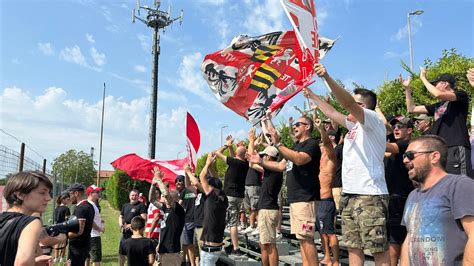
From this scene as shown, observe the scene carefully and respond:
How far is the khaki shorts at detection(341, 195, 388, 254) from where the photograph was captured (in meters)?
3.90

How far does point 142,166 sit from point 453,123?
9.74 metres

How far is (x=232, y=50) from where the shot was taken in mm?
8461

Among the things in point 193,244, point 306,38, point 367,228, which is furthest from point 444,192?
point 193,244

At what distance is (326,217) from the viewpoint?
6.01 meters

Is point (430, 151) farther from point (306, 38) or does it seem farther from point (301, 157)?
point (301, 157)

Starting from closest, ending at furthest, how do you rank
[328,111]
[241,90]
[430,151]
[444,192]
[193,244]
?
1. [444,192]
2. [430,151]
3. [328,111]
4. [241,90]
5. [193,244]

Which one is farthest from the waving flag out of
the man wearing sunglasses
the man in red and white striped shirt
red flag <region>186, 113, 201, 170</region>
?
the man wearing sunglasses

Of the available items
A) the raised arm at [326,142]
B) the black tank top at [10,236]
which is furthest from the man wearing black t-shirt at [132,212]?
the black tank top at [10,236]

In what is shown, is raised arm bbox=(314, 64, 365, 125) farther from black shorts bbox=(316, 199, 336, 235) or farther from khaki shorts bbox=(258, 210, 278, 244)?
khaki shorts bbox=(258, 210, 278, 244)

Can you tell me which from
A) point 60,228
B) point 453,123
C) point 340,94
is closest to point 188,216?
point 60,228

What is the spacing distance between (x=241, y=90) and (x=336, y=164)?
278 cm

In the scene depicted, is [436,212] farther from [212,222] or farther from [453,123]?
[212,222]

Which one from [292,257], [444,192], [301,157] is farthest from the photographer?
[292,257]

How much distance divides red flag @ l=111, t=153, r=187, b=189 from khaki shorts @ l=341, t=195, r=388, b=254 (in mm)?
8671
